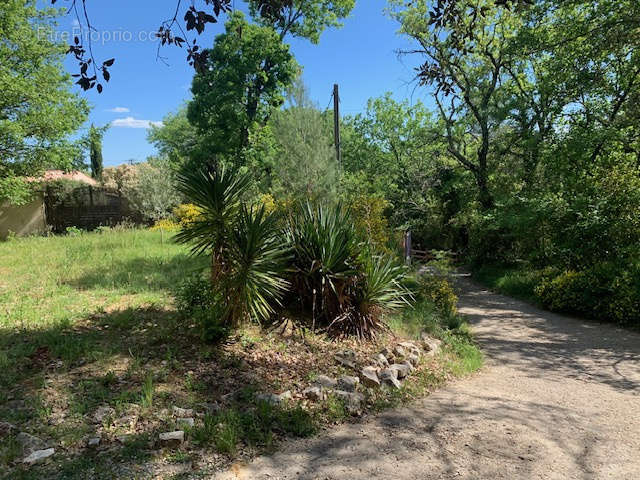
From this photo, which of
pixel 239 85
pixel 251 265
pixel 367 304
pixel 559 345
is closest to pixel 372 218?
pixel 367 304

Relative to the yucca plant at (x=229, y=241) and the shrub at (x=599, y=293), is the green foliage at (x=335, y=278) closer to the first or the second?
the yucca plant at (x=229, y=241)

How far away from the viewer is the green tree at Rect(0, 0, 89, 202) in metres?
12.0

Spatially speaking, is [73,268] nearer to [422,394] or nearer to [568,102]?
[422,394]

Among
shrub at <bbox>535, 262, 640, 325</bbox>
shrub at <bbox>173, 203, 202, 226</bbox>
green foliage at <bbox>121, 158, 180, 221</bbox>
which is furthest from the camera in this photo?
green foliage at <bbox>121, 158, 180, 221</bbox>

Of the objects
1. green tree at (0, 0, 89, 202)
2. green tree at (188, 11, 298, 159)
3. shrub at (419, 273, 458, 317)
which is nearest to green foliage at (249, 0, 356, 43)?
green tree at (188, 11, 298, 159)

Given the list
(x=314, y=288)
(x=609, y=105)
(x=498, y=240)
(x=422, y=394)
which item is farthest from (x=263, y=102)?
(x=422, y=394)

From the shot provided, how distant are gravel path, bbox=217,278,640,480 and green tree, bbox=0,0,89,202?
13655mm

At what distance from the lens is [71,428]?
2.68 m

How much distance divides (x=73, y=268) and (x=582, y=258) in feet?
35.4

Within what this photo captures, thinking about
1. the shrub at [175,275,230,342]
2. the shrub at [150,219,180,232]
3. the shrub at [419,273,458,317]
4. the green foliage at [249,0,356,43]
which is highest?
the green foliage at [249,0,356,43]

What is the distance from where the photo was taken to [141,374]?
3.42 meters

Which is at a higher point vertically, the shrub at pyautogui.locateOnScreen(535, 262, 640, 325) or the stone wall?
the stone wall

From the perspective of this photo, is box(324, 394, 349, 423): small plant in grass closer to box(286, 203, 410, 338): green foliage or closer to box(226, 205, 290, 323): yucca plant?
box(226, 205, 290, 323): yucca plant

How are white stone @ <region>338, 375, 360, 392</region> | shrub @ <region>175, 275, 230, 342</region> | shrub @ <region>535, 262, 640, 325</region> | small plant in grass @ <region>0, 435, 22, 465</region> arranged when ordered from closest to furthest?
small plant in grass @ <region>0, 435, 22, 465</region>
white stone @ <region>338, 375, 360, 392</region>
shrub @ <region>175, 275, 230, 342</region>
shrub @ <region>535, 262, 640, 325</region>
